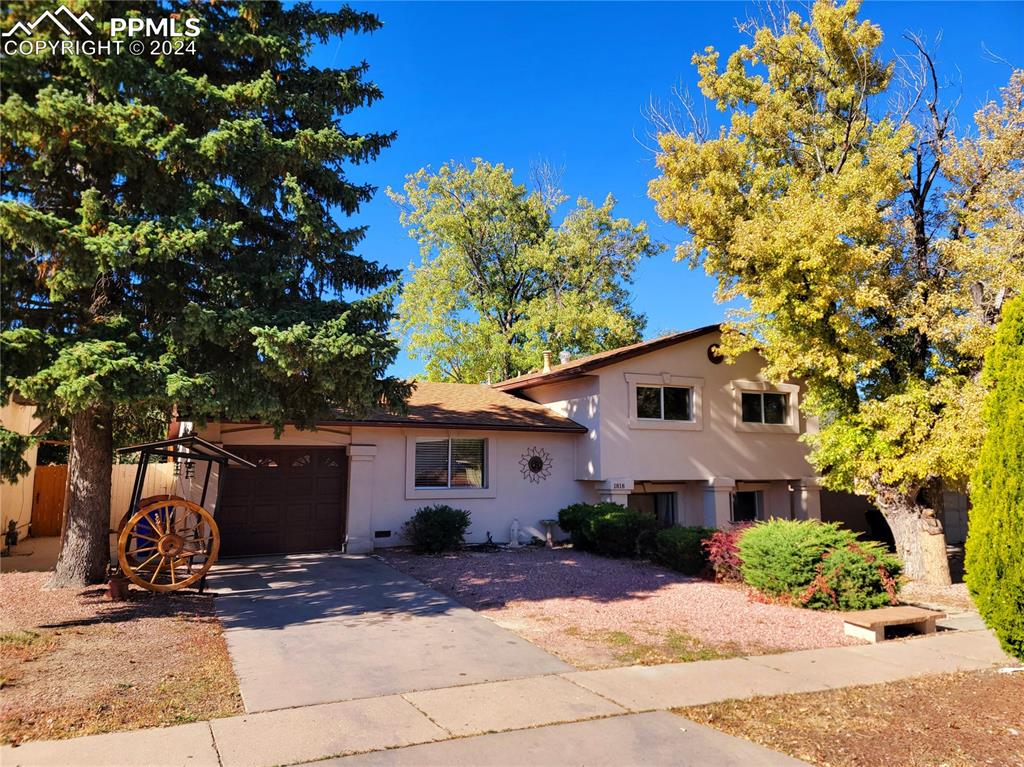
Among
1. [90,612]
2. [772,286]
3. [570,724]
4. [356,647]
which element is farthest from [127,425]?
[772,286]

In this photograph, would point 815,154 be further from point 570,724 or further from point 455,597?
point 570,724

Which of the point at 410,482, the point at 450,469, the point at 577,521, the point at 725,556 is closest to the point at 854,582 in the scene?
the point at 725,556

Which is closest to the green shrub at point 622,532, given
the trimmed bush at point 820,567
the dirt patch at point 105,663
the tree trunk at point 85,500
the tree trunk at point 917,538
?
the trimmed bush at point 820,567

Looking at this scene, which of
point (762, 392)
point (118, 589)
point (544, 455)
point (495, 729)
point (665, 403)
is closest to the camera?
point (495, 729)

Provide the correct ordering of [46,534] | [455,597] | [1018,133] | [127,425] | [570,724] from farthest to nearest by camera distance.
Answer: [46,534] → [127,425] → [1018,133] → [455,597] → [570,724]

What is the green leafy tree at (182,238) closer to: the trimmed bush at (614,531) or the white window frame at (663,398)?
the trimmed bush at (614,531)

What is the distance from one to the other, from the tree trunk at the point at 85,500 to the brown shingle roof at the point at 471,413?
16.1 ft

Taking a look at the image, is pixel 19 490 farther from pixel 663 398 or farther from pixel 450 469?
pixel 663 398

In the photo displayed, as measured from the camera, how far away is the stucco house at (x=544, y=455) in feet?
47.7

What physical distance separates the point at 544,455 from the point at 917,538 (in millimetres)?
8694

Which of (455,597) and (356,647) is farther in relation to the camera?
(455,597)

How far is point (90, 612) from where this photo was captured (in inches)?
339

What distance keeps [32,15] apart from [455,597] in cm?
1004

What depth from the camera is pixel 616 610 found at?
9.84 metres
